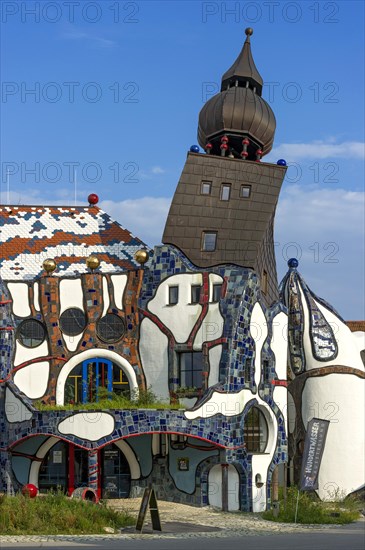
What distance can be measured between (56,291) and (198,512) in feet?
25.3

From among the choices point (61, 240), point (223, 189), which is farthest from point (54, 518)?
point (223, 189)

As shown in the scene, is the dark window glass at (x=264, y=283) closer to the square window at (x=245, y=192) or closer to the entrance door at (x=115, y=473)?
the square window at (x=245, y=192)

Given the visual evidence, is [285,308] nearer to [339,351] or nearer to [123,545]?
[339,351]

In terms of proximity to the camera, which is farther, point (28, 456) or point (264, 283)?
point (264, 283)

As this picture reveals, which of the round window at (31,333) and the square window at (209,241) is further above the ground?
the square window at (209,241)

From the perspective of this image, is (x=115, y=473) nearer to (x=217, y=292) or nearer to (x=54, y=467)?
(x=54, y=467)

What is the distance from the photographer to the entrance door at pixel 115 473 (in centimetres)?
2828

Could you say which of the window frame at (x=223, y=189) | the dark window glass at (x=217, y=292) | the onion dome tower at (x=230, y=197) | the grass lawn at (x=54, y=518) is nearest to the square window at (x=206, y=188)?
the onion dome tower at (x=230, y=197)

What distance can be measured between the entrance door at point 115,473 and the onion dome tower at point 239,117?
36.0 feet

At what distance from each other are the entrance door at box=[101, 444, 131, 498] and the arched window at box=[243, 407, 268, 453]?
11.8 ft

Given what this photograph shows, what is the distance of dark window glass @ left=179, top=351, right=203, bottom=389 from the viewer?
2847 centimetres

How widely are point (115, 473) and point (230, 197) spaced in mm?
9087

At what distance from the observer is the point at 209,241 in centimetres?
2977

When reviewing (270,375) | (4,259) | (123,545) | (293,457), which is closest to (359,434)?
(293,457)
